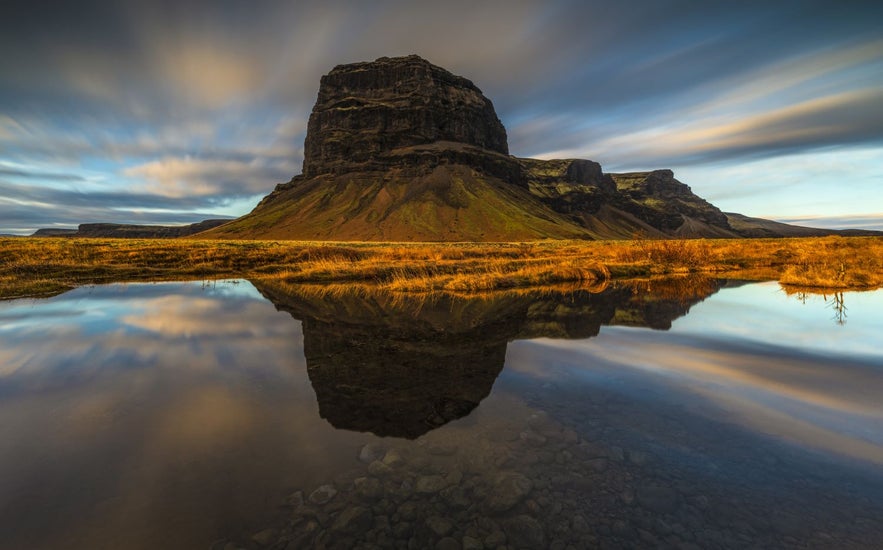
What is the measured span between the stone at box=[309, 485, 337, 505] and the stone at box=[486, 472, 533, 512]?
6.90 ft

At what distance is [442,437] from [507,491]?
1.80 metres

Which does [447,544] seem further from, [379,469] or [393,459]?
[393,459]

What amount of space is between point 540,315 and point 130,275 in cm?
3373

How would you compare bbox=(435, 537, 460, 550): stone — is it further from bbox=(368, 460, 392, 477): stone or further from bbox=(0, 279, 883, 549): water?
bbox=(368, 460, 392, 477): stone

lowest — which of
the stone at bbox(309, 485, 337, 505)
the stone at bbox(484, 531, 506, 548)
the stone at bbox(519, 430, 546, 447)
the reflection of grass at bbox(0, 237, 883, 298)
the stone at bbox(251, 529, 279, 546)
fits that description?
the stone at bbox(484, 531, 506, 548)

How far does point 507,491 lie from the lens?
17.5 feet

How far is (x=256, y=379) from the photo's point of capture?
10039 mm

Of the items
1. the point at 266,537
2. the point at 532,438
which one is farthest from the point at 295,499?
the point at 532,438

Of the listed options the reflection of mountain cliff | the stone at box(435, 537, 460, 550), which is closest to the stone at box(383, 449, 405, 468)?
the reflection of mountain cliff

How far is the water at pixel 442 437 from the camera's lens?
468 cm

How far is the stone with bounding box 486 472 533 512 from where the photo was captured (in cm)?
507

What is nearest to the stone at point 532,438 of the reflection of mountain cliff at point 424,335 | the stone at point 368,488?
the reflection of mountain cliff at point 424,335

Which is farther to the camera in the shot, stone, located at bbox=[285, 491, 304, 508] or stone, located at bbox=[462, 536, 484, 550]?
stone, located at bbox=[285, 491, 304, 508]

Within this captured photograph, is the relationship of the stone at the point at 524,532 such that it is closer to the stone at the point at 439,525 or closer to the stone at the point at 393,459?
the stone at the point at 439,525
